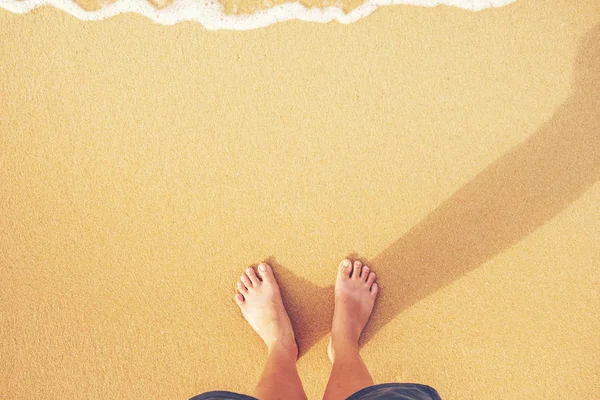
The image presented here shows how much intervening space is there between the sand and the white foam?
27 mm

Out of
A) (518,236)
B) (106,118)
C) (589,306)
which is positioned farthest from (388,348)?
(106,118)

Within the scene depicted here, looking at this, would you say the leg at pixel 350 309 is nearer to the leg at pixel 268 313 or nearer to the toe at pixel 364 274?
the toe at pixel 364 274

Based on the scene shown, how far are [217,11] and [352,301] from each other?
3.50 ft

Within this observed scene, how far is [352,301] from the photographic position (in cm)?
131

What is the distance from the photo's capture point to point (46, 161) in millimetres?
1330

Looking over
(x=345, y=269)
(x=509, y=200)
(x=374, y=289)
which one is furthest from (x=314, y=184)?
(x=509, y=200)

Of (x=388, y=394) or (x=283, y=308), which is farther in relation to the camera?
(x=283, y=308)

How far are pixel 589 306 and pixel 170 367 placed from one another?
1424 millimetres

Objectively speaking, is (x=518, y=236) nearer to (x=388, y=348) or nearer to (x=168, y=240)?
(x=388, y=348)

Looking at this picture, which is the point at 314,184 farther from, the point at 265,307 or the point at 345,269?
the point at 265,307

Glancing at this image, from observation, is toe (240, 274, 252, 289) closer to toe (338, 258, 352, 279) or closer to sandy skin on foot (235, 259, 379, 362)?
sandy skin on foot (235, 259, 379, 362)

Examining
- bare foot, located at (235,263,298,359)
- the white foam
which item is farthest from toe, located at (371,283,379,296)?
the white foam

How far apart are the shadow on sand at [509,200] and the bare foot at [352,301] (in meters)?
0.06

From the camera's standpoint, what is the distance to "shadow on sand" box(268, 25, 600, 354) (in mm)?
1310
